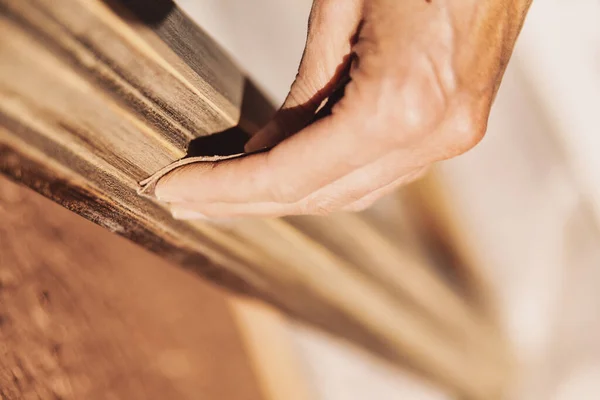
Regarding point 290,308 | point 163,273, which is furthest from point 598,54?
point 163,273

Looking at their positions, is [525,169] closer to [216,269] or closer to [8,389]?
[216,269]

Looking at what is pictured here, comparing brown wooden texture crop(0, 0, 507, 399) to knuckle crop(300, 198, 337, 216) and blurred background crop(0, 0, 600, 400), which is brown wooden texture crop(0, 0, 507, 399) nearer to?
knuckle crop(300, 198, 337, 216)

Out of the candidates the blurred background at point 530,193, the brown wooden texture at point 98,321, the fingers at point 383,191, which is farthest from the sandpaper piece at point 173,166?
the blurred background at point 530,193

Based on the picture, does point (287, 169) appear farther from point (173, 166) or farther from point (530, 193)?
point (530, 193)

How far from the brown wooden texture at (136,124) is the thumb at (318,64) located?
4cm

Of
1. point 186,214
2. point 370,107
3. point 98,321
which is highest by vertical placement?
point 370,107

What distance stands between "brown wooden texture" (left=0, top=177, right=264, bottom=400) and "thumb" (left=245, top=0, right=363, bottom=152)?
0.32m

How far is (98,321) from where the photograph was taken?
2.36 feet

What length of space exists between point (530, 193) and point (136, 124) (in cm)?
80

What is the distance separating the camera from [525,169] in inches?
33.8

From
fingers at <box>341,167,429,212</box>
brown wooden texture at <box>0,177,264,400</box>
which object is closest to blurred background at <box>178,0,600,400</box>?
brown wooden texture at <box>0,177,264,400</box>

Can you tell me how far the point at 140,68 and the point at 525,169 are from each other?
2.51 feet

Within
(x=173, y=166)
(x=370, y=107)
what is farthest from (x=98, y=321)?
(x=370, y=107)

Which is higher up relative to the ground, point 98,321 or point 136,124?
point 136,124
